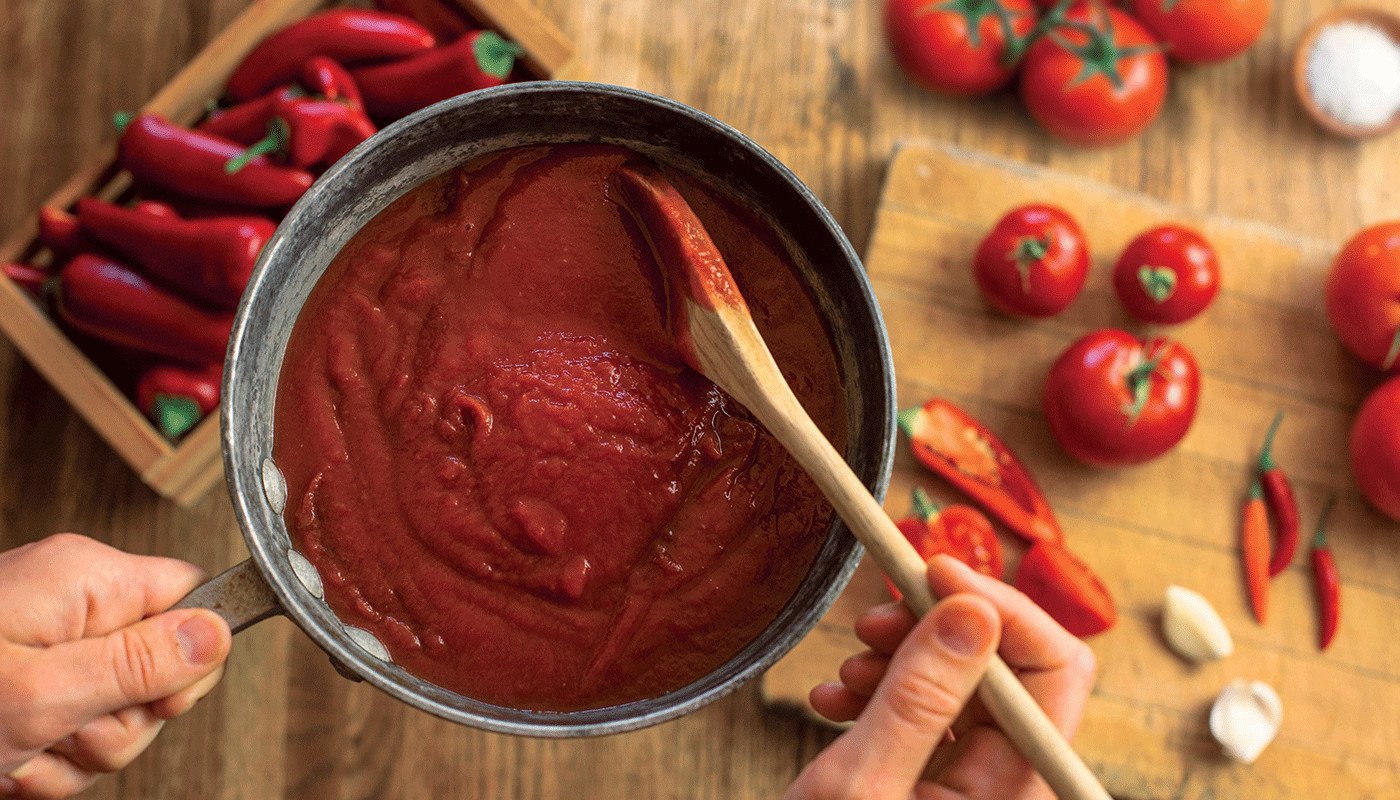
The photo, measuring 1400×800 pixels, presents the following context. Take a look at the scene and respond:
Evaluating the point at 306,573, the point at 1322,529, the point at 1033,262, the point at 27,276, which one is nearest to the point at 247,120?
the point at 27,276

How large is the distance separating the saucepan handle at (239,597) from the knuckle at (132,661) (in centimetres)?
8

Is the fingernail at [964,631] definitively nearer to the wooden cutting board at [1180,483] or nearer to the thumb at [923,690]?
the thumb at [923,690]

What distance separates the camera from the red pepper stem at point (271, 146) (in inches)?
88.7

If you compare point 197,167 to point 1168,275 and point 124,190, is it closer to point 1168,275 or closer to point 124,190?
point 124,190

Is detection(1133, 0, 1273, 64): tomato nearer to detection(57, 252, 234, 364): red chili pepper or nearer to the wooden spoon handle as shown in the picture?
the wooden spoon handle

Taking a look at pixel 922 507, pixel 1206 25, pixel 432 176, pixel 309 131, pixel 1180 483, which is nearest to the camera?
pixel 432 176

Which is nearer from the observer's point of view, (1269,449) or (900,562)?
(900,562)

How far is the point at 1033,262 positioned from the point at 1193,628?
0.87m

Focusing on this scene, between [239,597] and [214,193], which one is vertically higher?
[214,193]

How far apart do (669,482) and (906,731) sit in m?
0.50

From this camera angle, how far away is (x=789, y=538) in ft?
5.60

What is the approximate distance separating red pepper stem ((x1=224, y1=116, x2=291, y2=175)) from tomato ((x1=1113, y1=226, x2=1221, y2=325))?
73.5 inches

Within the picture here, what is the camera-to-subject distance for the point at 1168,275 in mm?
2355

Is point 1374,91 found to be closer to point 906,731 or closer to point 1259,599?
point 1259,599
